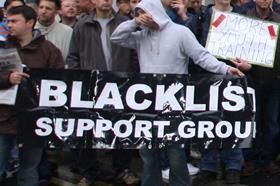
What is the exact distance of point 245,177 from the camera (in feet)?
21.3

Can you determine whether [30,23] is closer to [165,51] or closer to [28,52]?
[28,52]

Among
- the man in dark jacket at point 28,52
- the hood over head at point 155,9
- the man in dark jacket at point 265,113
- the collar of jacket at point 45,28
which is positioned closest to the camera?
the hood over head at point 155,9

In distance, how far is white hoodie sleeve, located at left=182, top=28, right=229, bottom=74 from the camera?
5344 mm

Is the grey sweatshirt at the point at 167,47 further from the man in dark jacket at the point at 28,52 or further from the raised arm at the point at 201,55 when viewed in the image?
the man in dark jacket at the point at 28,52

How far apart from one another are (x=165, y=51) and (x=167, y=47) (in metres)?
0.04

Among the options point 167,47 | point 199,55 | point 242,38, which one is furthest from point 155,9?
point 242,38

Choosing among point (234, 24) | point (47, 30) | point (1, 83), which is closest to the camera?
point (1, 83)

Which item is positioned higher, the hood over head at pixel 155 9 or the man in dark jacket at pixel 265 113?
the hood over head at pixel 155 9

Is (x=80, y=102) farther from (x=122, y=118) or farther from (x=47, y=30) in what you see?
(x=47, y=30)

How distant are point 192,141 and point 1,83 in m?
1.74

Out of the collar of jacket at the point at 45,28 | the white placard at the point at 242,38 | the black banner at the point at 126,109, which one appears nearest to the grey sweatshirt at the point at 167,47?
the black banner at the point at 126,109

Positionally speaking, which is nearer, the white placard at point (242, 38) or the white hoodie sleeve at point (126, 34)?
the white hoodie sleeve at point (126, 34)

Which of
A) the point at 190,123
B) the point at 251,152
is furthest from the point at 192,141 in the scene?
the point at 251,152

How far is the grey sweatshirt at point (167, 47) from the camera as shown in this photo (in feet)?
17.5
